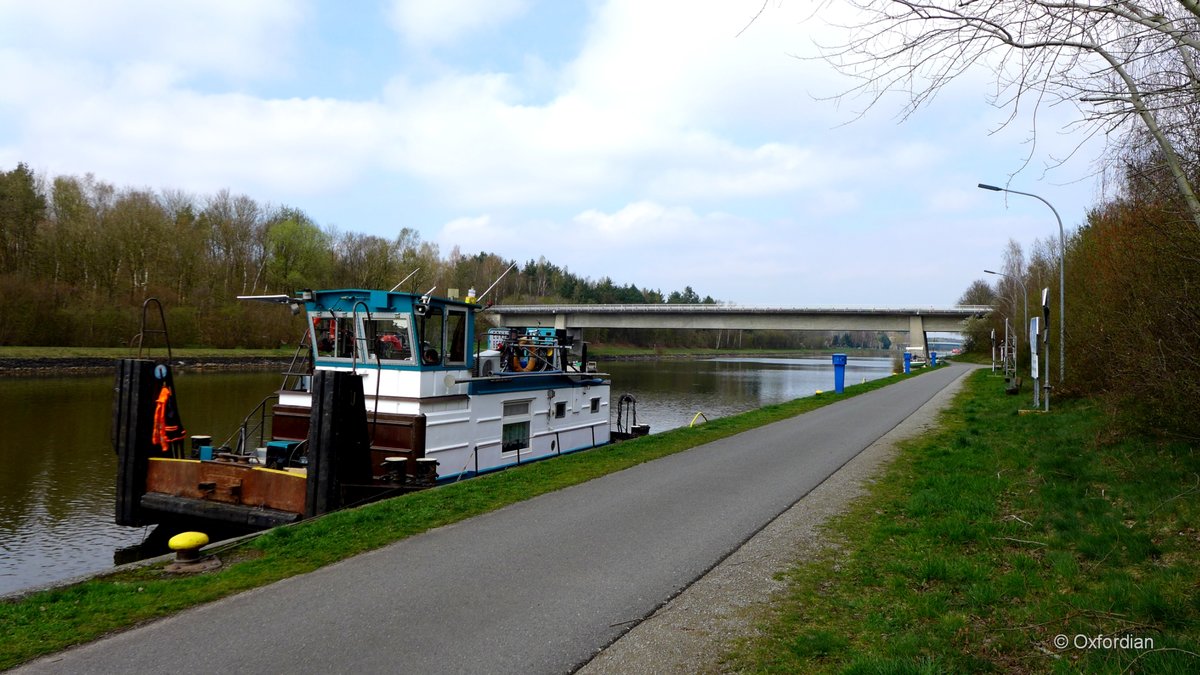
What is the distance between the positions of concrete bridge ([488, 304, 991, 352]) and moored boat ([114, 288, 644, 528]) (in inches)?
2013

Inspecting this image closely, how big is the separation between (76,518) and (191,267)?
52.7 m

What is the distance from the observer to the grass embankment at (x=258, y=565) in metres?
5.12

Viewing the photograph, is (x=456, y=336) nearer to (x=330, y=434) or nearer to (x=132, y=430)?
(x=330, y=434)

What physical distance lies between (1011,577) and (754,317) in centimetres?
6492

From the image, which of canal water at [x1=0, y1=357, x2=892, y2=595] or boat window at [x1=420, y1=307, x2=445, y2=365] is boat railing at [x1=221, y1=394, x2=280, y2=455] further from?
boat window at [x1=420, y1=307, x2=445, y2=365]

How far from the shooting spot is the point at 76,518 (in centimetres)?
1304

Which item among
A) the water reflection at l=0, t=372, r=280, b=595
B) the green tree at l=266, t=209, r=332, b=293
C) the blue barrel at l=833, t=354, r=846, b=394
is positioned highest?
the green tree at l=266, t=209, r=332, b=293

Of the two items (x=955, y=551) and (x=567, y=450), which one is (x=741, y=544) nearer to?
(x=955, y=551)

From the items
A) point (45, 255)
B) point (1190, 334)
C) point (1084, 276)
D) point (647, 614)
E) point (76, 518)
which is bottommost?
point (76, 518)

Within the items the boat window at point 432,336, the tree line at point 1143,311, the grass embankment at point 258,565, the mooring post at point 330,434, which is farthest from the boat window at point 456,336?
the tree line at point 1143,311

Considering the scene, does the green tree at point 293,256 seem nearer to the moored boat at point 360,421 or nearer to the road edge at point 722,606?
the moored boat at point 360,421

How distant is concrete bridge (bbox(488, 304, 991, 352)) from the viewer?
220 ft

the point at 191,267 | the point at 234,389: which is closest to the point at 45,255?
the point at 191,267

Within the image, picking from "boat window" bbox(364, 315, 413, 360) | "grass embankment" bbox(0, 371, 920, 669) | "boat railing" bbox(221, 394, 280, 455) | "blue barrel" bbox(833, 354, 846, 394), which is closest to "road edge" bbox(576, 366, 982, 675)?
"grass embankment" bbox(0, 371, 920, 669)
